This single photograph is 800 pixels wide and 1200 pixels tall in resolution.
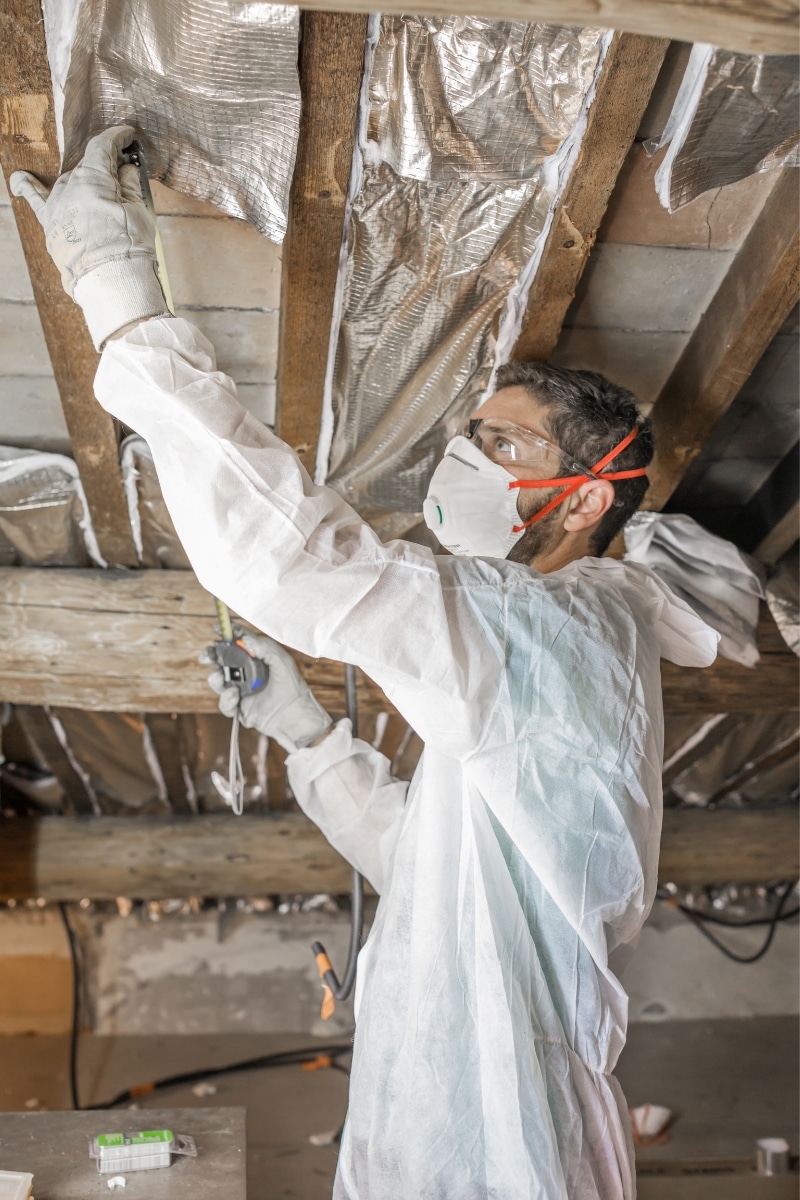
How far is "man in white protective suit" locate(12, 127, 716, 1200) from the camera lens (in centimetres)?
125

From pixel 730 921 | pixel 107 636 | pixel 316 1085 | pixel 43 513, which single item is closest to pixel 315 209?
pixel 43 513

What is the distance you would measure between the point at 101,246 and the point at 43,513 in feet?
3.49

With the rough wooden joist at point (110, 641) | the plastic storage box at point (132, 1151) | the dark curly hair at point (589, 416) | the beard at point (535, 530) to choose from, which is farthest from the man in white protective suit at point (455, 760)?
the rough wooden joist at point (110, 641)

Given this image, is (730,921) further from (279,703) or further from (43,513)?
(43,513)

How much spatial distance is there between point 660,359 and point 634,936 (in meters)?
1.12

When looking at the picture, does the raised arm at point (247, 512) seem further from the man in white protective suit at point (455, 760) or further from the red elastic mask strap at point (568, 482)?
the red elastic mask strap at point (568, 482)

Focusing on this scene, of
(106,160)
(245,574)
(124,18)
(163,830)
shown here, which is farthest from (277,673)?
(163,830)

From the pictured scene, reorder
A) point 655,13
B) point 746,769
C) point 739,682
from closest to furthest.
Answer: point 655,13 → point 739,682 → point 746,769

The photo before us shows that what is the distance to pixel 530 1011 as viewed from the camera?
1.38 meters

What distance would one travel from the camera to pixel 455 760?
1.44m

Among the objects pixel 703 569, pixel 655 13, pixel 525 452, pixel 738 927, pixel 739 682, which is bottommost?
pixel 738 927

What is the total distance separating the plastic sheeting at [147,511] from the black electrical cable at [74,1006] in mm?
1720

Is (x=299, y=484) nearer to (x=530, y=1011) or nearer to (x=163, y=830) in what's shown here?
(x=530, y=1011)

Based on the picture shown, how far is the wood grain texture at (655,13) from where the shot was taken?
0.96 metres
